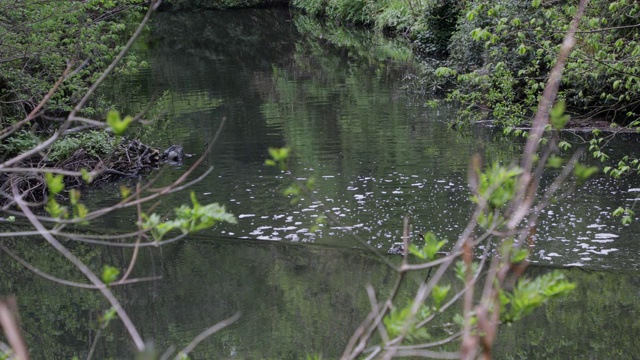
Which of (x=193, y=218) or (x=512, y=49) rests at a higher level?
(x=193, y=218)

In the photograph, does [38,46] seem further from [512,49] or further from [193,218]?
[193,218]

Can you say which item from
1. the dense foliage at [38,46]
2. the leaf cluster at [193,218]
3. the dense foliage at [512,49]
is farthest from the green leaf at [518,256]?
the dense foliage at [38,46]

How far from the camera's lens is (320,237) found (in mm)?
8547

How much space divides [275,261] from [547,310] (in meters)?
2.74

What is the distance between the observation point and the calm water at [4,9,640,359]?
6332mm

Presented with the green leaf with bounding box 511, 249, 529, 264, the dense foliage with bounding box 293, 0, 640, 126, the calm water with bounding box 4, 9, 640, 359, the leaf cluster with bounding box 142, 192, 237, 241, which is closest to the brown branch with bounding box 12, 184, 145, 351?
the leaf cluster with bounding box 142, 192, 237, 241

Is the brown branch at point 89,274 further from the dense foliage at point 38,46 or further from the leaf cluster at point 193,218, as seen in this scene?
the dense foliage at point 38,46

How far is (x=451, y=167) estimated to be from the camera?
35.8 ft

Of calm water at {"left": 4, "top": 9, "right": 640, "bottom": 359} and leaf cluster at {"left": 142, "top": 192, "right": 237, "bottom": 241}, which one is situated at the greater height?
leaf cluster at {"left": 142, "top": 192, "right": 237, "bottom": 241}

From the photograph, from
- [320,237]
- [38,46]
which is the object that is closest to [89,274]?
[320,237]

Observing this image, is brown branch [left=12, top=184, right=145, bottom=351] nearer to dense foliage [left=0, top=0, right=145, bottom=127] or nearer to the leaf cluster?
the leaf cluster

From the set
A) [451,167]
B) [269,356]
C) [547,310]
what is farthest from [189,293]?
[451,167]

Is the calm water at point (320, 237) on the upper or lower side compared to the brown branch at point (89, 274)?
lower

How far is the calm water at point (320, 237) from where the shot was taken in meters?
6.33
